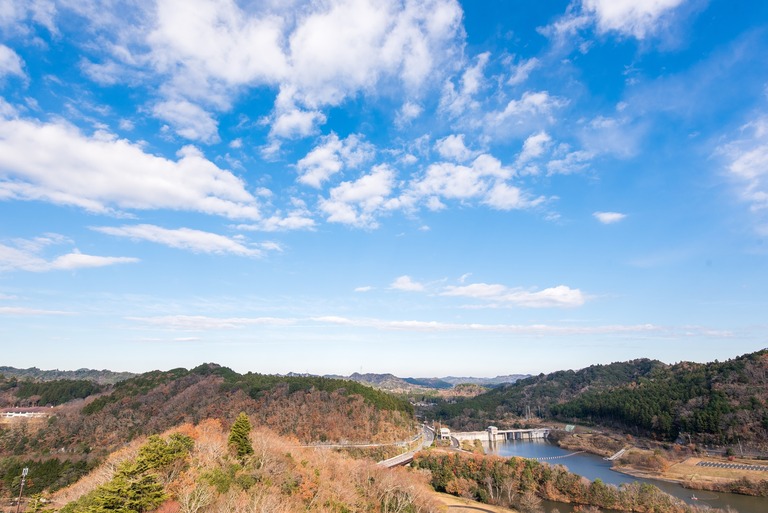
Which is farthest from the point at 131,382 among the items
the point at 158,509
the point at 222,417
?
the point at 158,509

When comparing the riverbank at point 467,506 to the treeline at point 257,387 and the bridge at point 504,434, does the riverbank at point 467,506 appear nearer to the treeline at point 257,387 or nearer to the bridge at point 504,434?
the treeline at point 257,387

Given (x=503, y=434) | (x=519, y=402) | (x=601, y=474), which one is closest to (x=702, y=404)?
(x=601, y=474)

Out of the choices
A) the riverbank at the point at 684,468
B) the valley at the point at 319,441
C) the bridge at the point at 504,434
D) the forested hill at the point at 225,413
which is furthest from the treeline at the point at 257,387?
the riverbank at the point at 684,468

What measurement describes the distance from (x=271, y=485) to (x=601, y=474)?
234ft

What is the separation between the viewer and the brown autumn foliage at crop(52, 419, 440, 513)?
2486 centimetres

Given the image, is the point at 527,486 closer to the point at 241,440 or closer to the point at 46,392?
the point at 241,440

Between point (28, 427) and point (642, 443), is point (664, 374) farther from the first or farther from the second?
point (28, 427)

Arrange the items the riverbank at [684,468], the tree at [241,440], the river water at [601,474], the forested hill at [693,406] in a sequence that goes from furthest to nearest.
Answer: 1. the forested hill at [693,406]
2. the riverbank at [684,468]
3. the river water at [601,474]
4. the tree at [241,440]

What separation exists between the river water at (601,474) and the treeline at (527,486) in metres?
3.04

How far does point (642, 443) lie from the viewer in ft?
317

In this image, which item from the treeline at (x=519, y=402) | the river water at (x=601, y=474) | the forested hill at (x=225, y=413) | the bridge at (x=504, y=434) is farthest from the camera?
the treeline at (x=519, y=402)

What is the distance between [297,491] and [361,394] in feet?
204

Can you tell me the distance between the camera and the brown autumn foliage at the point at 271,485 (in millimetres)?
24859

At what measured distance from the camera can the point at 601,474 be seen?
77.1m
